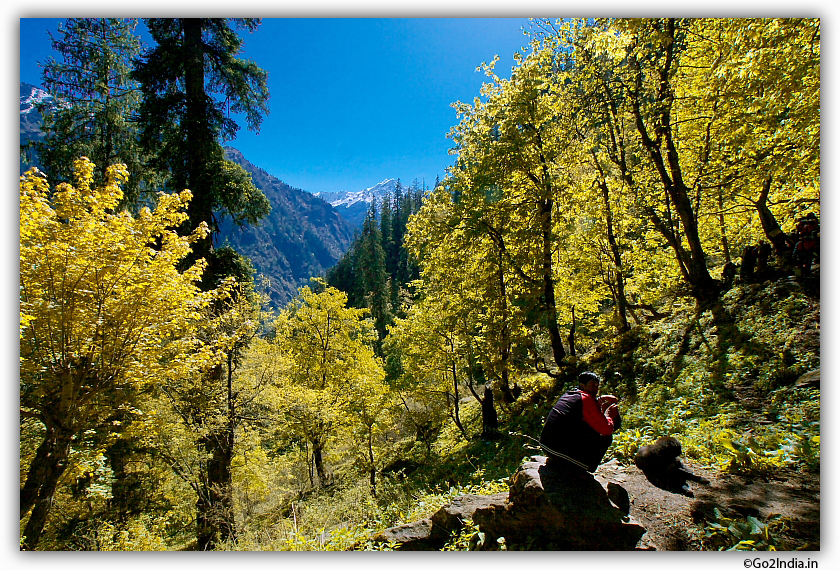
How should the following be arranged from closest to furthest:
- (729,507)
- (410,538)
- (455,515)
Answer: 1. (729,507)
2. (455,515)
3. (410,538)

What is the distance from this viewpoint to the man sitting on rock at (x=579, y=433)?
338 cm

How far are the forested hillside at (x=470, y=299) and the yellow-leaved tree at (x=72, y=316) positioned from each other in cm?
3

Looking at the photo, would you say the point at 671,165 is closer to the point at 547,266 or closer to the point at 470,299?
the point at 547,266

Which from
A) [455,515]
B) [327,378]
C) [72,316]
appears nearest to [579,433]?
[455,515]

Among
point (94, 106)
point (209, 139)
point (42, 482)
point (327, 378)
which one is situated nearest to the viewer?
point (42, 482)

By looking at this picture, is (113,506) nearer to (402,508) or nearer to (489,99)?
(402,508)

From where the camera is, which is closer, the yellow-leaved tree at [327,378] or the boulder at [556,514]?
the boulder at [556,514]

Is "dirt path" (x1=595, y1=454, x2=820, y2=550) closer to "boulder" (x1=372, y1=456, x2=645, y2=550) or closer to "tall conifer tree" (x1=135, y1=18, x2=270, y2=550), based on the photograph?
"boulder" (x1=372, y1=456, x2=645, y2=550)

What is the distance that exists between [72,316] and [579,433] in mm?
6347

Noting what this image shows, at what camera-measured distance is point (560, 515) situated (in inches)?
125

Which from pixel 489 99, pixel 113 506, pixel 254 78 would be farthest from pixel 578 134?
pixel 113 506

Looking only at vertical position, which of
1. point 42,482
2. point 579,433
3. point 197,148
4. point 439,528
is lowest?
point 439,528

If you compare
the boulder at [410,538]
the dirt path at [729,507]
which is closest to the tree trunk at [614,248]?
the dirt path at [729,507]

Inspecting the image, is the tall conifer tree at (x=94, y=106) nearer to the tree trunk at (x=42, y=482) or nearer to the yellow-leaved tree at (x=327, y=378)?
the tree trunk at (x=42, y=482)
